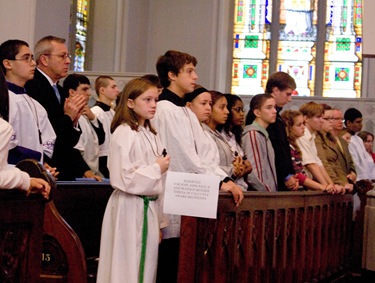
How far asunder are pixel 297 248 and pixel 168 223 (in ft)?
5.84

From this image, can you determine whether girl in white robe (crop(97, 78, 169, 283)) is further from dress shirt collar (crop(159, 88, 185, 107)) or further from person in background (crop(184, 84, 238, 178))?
person in background (crop(184, 84, 238, 178))

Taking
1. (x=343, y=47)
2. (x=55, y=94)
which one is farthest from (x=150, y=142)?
(x=343, y=47)

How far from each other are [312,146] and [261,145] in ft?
4.82

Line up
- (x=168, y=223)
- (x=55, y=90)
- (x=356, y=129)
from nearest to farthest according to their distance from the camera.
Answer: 1. (x=168, y=223)
2. (x=55, y=90)
3. (x=356, y=129)

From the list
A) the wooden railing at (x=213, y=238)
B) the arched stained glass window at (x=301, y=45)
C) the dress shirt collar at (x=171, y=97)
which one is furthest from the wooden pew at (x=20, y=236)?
the arched stained glass window at (x=301, y=45)

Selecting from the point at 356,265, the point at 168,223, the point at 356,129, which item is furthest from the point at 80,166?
the point at 356,129

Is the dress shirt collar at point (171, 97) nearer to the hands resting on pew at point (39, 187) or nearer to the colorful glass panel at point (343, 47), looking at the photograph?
the hands resting on pew at point (39, 187)

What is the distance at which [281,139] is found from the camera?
23.1 ft

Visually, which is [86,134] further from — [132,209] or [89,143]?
[132,209]

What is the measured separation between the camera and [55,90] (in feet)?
20.2

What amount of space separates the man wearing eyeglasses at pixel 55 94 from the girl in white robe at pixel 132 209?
2.65 ft

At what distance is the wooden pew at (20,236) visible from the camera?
352 cm

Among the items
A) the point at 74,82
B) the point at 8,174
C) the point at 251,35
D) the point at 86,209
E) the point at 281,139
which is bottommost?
the point at 86,209

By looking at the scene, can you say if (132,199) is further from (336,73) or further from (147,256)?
(336,73)
